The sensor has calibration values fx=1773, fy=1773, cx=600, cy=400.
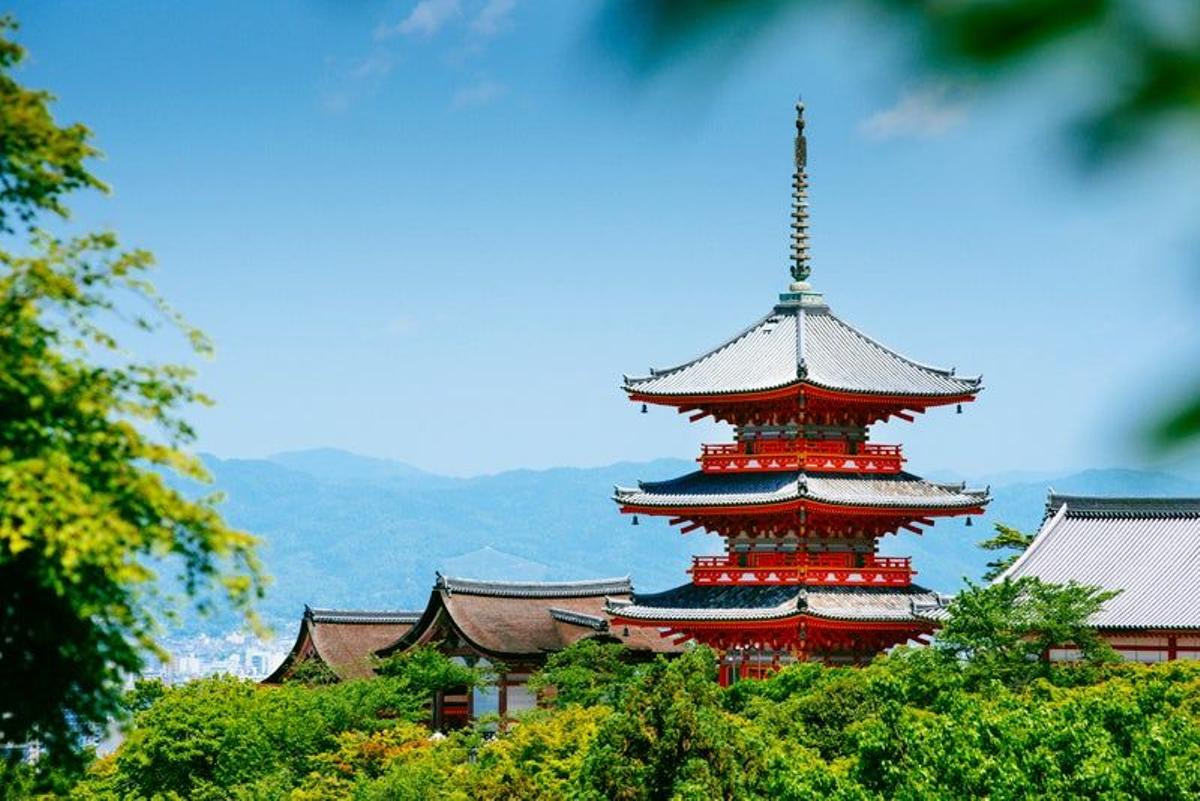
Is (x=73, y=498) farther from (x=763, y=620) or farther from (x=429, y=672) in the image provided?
(x=429, y=672)

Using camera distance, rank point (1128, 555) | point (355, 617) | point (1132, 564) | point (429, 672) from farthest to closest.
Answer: point (355, 617) < point (429, 672) < point (1128, 555) < point (1132, 564)

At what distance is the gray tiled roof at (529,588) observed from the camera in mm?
43312

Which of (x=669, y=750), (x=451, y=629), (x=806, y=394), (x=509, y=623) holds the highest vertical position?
(x=806, y=394)

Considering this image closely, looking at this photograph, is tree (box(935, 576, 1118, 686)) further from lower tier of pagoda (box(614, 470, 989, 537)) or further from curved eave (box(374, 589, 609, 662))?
curved eave (box(374, 589, 609, 662))

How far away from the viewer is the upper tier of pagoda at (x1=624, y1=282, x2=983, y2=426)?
125 feet

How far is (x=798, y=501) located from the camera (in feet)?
120

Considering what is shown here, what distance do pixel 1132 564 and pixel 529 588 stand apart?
16394 mm

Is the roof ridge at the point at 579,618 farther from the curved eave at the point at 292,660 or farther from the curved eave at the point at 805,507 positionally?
the curved eave at the point at 292,660

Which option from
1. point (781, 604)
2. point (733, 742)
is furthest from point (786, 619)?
point (733, 742)

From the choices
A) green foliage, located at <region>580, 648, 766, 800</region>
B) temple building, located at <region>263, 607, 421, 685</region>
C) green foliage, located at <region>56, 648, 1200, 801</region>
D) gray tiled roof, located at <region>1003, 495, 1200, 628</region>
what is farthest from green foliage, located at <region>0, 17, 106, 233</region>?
temple building, located at <region>263, 607, 421, 685</region>

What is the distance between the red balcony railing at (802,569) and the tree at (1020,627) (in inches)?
228

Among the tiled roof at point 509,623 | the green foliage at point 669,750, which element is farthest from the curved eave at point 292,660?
the green foliage at point 669,750

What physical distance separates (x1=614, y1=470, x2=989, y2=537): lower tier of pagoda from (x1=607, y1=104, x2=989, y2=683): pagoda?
4cm

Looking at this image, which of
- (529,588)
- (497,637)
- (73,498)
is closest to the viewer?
(73,498)
